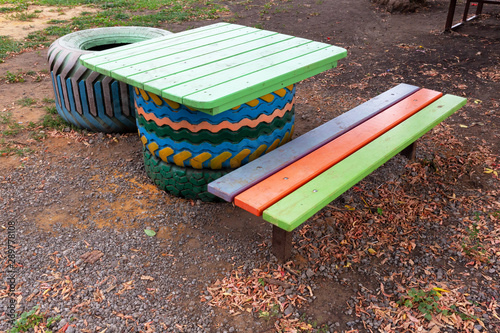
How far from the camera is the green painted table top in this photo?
2.54 m

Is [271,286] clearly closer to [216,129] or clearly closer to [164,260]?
[164,260]

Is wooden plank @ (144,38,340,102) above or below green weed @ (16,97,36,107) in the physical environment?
above

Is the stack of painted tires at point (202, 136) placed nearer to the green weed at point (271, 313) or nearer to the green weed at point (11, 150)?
the green weed at point (271, 313)

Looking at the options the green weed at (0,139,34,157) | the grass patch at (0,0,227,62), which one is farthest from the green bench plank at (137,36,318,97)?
the grass patch at (0,0,227,62)

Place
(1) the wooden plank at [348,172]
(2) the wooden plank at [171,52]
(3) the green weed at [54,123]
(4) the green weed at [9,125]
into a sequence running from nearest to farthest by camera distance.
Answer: (1) the wooden plank at [348,172], (2) the wooden plank at [171,52], (4) the green weed at [9,125], (3) the green weed at [54,123]

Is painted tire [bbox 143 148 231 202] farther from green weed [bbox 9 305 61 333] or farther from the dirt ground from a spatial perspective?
green weed [bbox 9 305 61 333]

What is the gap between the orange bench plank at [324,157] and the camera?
2447 millimetres

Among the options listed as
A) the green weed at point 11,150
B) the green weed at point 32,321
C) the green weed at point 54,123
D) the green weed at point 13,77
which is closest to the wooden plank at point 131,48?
the green weed at point 11,150

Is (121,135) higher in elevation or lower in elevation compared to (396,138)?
lower

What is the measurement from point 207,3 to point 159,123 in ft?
24.3

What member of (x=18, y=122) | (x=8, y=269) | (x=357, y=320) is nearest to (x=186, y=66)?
(x=8, y=269)

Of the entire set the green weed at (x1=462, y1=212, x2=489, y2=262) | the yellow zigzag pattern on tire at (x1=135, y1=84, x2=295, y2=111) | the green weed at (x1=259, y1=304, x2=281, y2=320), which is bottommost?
the green weed at (x1=259, y1=304, x2=281, y2=320)

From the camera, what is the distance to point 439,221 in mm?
3164

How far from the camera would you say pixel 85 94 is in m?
4.09
